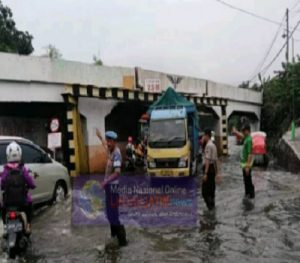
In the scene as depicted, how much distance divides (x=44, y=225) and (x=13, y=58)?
1023 centimetres

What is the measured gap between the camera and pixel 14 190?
761 cm

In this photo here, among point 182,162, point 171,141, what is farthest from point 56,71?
point 182,162

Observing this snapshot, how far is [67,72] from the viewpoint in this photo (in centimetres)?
2127

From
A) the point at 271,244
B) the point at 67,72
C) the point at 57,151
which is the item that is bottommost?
the point at 271,244

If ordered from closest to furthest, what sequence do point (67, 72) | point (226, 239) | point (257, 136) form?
point (226, 239)
point (67, 72)
point (257, 136)

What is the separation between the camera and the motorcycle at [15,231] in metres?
7.49

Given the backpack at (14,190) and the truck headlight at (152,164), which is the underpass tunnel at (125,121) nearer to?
the truck headlight at (152,164)

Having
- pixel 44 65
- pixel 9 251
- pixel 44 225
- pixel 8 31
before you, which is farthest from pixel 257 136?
pixel 8 31

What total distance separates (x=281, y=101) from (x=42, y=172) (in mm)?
30080

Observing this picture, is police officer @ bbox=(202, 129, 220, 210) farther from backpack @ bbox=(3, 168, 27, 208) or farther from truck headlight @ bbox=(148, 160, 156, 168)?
truck headlight @ bbox=(148, 160, 156, 168)

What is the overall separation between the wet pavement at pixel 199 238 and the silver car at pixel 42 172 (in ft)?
1.07

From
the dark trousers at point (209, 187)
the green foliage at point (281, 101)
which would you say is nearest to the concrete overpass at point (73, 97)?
the green foliage at point (281, 101)

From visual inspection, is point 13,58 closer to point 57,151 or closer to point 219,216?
point 57,151

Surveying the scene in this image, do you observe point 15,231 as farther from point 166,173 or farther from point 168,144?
point 168,144
